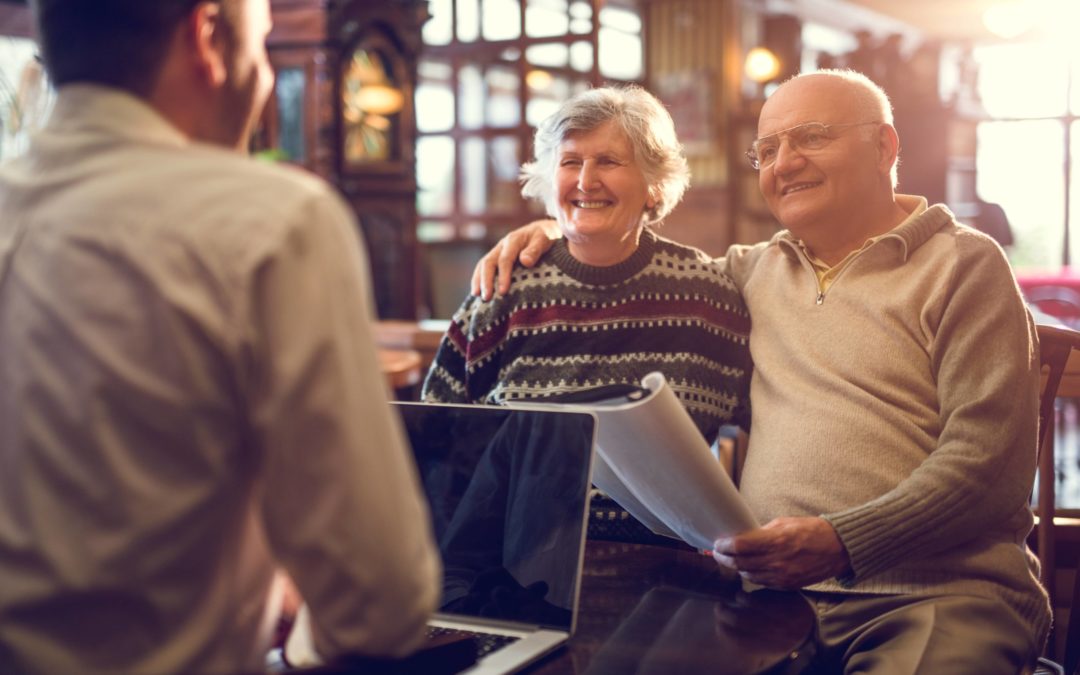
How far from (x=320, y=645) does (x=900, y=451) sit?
1.11 m

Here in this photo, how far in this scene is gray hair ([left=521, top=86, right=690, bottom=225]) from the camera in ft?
6.34

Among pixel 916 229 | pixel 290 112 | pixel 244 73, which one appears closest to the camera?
pixel 244 73

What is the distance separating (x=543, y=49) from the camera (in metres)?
5.92

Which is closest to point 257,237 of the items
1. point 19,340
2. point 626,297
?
point 19,340

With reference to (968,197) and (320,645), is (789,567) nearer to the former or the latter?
(320,645)

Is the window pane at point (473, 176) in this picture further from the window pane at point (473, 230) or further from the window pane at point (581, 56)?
the window pane at point (581, 56)

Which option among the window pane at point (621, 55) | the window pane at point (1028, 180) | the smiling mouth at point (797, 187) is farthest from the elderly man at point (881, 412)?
the window pane at point (1028, 180)

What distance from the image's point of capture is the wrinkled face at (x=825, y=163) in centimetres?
181

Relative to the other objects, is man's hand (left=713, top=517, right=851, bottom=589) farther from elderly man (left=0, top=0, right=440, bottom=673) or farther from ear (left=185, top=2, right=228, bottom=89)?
ear (left=185, top=2, right=228, bottom=89)

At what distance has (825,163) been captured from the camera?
1.81 m

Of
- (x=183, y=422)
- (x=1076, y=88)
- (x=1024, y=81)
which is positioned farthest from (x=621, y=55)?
(x=183, y=422)

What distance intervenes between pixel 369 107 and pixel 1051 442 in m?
4.78

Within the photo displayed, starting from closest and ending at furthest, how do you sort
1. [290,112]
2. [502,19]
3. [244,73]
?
[244,73], [502,19], [290,112]

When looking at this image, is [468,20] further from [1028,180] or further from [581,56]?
[1028,180]
